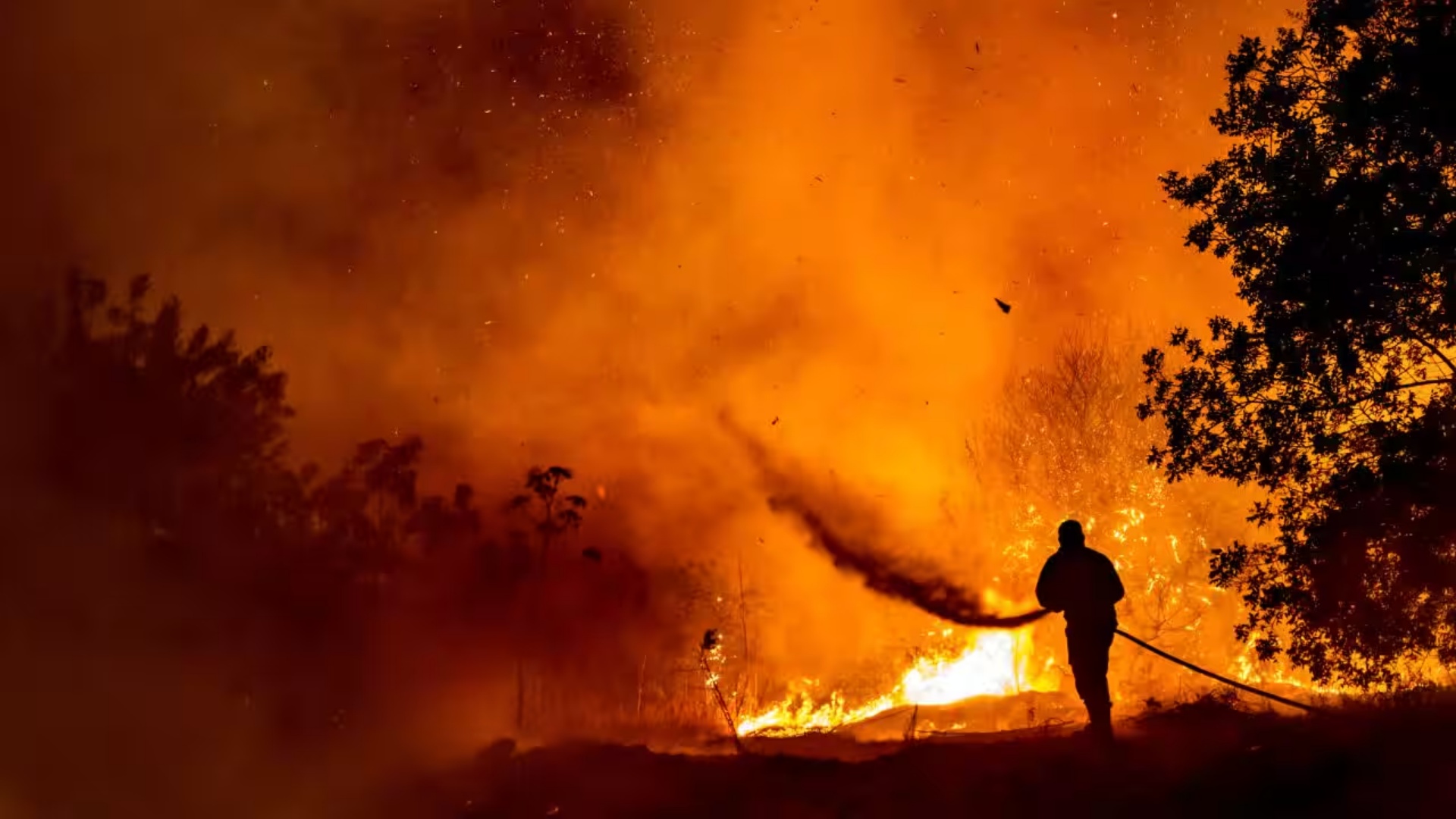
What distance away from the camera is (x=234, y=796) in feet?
49.6

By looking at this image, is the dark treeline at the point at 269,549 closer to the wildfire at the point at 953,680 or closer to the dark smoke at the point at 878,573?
the wildfire at the point at 953,680

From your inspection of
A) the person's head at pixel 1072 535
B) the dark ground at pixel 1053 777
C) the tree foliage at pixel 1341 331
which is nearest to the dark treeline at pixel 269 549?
the dark ground at pixel 1053 777

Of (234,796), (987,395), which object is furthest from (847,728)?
(987,395)

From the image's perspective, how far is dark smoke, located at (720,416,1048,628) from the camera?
2698cm

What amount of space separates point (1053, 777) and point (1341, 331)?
5.02 meters

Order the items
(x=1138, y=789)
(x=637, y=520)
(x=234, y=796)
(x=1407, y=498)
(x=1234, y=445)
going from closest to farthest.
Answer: (x=1138, y=789)
(x=1407, y=498)
(x=1234, y=445)
(x=234, y=796)
(x=637, y=520)

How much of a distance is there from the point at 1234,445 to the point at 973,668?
18891mm

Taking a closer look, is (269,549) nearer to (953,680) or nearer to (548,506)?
(548,506)

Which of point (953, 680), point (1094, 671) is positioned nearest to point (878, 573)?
point (953, 680)

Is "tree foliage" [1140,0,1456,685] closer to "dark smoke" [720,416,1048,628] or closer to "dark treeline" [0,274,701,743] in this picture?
"dark smoke" [720,416,1048,628]

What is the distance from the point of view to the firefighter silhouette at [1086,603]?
9.85m

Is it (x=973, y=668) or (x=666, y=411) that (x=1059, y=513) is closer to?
(x=973, y=668)

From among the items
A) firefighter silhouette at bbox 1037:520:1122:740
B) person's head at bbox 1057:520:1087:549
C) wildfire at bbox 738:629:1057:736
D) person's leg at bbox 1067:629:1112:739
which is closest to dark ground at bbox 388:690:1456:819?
person's leg at bbox 1067:629:1112:739

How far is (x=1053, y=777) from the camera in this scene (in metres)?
10.4
